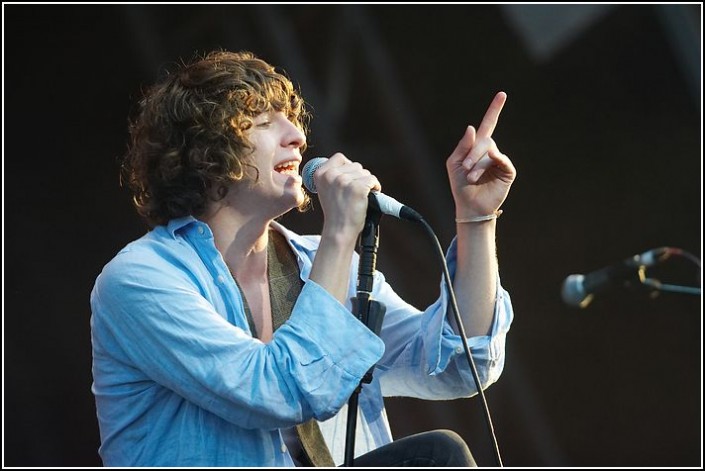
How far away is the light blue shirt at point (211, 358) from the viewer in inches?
59.5

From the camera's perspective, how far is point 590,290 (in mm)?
1923

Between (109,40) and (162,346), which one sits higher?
(109,40)

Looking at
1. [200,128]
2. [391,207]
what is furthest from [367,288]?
[200,128]

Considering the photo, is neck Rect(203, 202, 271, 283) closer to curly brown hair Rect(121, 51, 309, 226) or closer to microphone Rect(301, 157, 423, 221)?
curly brown hair Rect(121, 51, 309, 226)

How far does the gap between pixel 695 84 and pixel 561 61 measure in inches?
19.4

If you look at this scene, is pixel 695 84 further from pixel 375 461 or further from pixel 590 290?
pixel 375 461

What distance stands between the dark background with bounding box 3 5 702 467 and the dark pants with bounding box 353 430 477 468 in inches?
70.8

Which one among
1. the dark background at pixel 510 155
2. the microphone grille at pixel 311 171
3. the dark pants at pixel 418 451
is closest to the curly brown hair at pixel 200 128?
the microphone grille at pixel 311 171

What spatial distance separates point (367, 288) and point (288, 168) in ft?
1.36

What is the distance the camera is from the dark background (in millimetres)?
3295

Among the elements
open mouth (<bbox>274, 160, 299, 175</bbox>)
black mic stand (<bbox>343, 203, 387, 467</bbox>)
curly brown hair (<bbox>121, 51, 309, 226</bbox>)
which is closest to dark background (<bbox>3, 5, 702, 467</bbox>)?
curly brown hair (<bbox>121, 51, 309, 226</bbox>)

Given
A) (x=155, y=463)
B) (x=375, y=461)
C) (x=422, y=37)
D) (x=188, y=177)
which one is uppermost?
(x=422, y=37)

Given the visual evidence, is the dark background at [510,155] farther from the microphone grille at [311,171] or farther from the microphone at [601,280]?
the microphone grille at [311,171]

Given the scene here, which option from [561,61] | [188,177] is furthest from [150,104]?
[561,61]
